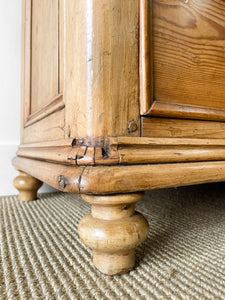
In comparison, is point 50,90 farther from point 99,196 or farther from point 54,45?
point 99,196

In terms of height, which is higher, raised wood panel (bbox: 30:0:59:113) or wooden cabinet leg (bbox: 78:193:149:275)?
raised wood panel (bbox: 30:0:59:113)

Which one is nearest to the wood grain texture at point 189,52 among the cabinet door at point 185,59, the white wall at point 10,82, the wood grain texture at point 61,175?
the cabinet door at point 185,59

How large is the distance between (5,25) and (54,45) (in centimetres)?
49

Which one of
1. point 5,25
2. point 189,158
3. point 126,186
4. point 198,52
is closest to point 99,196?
point 126,186

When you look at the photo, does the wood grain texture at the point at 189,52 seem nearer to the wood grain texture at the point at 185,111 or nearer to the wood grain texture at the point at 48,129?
the wood grain texture at the point at 185,111

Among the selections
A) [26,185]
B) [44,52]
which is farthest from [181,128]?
[26,185]

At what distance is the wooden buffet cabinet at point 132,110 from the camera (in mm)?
264

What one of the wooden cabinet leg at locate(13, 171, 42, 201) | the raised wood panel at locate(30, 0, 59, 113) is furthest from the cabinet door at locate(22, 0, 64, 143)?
the wooden cabinet leg at locate(13, 171, 42, 201)

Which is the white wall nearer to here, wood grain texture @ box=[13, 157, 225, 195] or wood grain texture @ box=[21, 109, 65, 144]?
wood grain texture @ box=[21, 109, 65, 144]

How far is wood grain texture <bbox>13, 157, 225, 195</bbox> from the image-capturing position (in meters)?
0.25

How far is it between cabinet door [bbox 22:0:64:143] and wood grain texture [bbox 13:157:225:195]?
0.31ft

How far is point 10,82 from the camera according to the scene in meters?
0.80

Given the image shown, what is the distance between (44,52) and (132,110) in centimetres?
32

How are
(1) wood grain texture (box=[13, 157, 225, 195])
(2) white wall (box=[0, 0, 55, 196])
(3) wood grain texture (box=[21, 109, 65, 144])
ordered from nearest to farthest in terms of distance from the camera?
(1) wood grain texture (box=[13, 157, 225, 195]), (3) wood grain texture (box=[21, 109, 65, 144]), (2) white wall (box=[0, 0, 55, 196])
